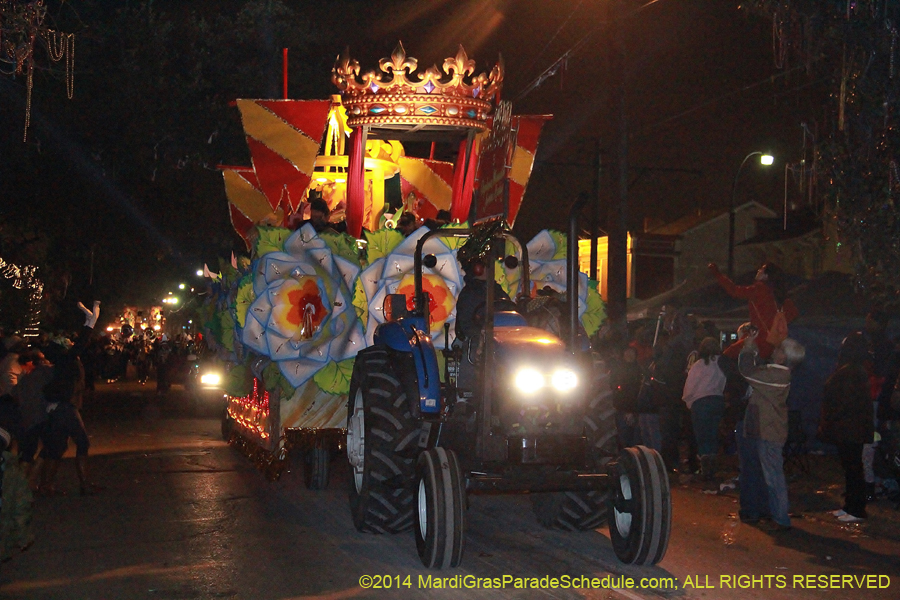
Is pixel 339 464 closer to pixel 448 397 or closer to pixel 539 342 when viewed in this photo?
pixel 448 397

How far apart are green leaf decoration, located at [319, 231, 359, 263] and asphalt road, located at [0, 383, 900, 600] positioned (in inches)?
95.1

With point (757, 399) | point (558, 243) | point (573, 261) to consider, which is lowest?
point (757, 399)

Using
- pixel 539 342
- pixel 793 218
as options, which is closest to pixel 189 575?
pixel 539 342

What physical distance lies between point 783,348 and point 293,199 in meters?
6.44

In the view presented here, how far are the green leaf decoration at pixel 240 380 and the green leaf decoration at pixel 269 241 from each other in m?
2.39

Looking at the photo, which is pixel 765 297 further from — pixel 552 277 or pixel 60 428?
pixel 60 428

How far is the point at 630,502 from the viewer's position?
7.02 meters

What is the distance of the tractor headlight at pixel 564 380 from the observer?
7051 millimetres

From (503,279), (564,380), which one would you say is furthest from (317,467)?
(564,380)

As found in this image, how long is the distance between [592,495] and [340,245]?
141 inches

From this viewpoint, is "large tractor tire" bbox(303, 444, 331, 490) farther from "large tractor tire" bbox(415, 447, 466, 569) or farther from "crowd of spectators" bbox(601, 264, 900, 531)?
"large tractor tire" bbox(415, 447, 466, 569)

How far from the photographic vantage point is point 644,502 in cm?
686

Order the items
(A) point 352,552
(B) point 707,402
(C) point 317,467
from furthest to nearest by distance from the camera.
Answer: (B) point 707,402, (C) point 317,467, (A) point 352,552

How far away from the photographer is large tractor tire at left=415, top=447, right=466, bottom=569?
6.71 metres
